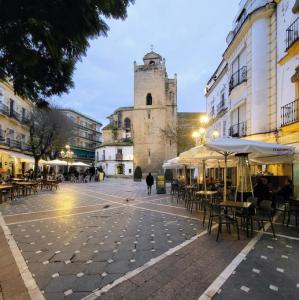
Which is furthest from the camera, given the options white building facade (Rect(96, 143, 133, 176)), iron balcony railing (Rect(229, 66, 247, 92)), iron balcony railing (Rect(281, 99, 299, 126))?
white building facade (Rect(96, 143, 133, 176))

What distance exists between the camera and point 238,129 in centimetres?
Result: 1551

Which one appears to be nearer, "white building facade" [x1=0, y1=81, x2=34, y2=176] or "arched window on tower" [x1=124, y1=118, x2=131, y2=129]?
"white building facade" [x1=0, y1=81, x2=34, y2=176]

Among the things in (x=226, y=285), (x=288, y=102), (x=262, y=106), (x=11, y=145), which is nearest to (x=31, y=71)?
(x=226, y=285)

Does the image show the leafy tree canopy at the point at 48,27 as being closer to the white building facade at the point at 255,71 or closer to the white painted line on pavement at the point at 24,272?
the white painted line on pavement at the point at 24,272

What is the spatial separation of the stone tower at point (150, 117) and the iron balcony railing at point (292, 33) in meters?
35.6

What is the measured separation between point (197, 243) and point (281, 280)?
80.8 inches

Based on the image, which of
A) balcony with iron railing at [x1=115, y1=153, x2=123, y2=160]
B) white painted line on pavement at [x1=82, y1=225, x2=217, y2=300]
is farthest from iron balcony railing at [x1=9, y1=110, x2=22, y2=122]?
balcony with iron railing at [x1=115, y1=153, x2=123, y2=160]

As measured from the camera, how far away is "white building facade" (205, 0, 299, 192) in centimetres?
1073

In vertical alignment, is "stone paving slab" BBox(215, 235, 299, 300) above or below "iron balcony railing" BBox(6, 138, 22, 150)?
below

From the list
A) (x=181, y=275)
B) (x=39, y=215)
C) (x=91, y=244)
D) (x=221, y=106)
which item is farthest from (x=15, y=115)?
(x=181, y=275)

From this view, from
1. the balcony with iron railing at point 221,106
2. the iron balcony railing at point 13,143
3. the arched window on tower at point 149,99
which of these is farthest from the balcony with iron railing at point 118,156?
the balcony with iron railing at point 221,106

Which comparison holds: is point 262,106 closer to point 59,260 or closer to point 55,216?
point 55,216

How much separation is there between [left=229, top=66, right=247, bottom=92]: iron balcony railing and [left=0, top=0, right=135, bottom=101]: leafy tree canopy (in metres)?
12.7

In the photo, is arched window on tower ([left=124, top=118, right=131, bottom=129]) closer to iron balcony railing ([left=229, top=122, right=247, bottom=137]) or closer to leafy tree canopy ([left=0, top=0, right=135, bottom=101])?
iron balcony railing ([left=229, top=122, right=247, bottom=137])
